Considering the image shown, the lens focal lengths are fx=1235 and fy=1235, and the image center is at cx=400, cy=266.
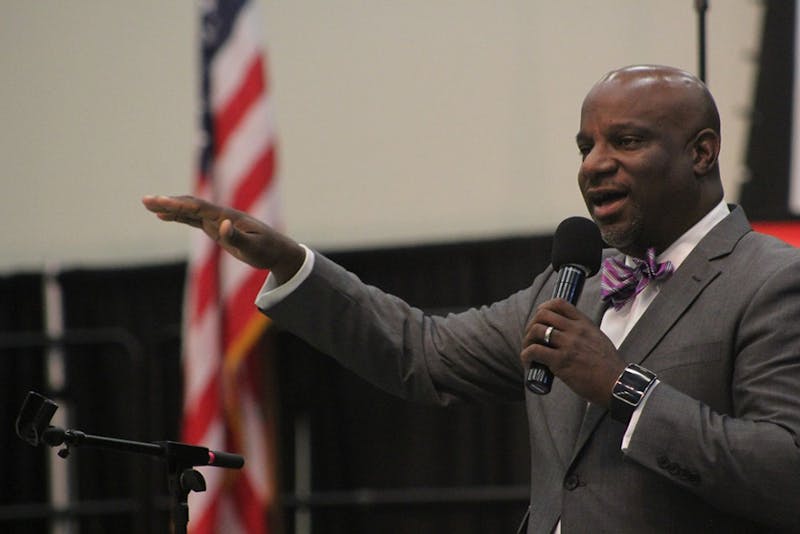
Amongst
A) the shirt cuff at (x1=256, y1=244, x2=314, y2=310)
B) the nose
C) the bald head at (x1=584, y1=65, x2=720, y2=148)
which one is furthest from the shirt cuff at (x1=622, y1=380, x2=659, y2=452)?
the shirt cuff at (x1=256, y1=244, x2=314, y2=310)

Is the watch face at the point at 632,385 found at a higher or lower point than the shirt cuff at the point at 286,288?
lower

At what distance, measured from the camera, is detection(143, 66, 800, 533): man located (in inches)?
78.6

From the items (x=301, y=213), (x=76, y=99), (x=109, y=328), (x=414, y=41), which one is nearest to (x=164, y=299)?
(x=109, y=328)

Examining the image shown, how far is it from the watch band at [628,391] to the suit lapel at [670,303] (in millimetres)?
123

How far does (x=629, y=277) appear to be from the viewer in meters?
2.28

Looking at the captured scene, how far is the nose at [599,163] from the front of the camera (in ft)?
7.29

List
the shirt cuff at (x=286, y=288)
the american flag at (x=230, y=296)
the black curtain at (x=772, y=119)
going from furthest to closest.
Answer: the american flag at (x=230, y=296)
the black curtain at (x=772, y=119)
the shirt cuff at (x=286, y=288)

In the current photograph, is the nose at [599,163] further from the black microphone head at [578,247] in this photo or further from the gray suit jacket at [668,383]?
the gray suit jacket at [668,383]

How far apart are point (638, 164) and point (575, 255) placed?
20cm

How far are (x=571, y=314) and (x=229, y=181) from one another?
9.04 ft

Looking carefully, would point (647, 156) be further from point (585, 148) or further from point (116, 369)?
point (116, 369)

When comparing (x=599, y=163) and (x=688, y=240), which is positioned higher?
(x=599, y=163)

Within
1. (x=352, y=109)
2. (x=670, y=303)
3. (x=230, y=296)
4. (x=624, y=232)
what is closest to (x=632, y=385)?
(x=670, y=303)

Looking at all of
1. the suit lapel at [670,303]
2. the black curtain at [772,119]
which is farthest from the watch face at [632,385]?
the black curtain at [772,119]
